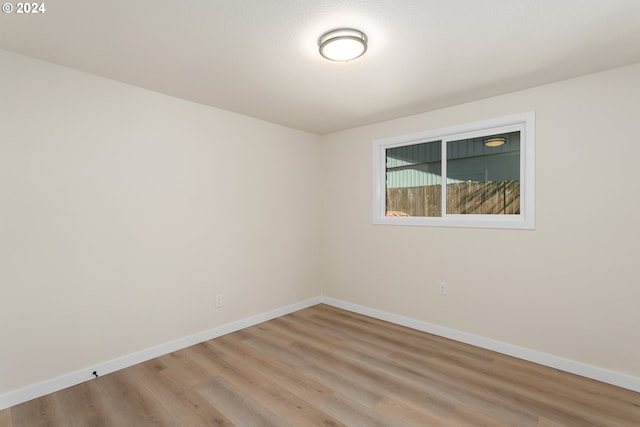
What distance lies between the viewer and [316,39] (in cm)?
198

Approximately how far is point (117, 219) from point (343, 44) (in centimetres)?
225

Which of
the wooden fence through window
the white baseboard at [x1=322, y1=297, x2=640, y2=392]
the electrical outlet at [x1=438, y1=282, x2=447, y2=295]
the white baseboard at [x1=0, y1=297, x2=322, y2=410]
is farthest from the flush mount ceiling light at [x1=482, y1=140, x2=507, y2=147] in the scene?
the white baseboard at [x1=0, y1=297, x2=322, y2=410]

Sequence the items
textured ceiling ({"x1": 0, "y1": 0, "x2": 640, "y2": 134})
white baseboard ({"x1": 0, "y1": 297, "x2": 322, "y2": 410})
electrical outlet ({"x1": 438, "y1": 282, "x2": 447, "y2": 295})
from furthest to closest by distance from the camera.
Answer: electrical outlet ({"x1": 438, "y1": 282, "x2": 447, "y2": 295}) → white baseboard ({"x1": 0, "y1": 297, "x2": 322, "y2": 410}) → textured ceiling ({"x1": 0, "y1": 0, "x2": 640, "y2": 134})

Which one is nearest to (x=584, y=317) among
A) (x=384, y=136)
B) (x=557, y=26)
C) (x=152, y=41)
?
(x=557, y=26)

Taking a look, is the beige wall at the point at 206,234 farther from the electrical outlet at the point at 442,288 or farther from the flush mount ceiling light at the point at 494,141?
the flush mount ceiling light at the point at 494,141

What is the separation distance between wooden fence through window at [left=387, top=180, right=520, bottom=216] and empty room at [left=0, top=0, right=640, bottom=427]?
0.02 metres

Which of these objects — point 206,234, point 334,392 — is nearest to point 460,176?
point 334,392

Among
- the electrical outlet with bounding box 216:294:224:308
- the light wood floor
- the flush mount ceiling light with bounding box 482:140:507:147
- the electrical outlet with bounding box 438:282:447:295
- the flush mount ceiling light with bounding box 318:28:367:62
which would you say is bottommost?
the light wood floor

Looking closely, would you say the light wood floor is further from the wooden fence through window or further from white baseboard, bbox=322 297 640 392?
the wooden fence through window

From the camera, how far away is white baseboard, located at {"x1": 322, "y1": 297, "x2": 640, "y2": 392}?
234 centimetres

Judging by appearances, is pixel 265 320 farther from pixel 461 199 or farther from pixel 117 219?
pixel 461 199

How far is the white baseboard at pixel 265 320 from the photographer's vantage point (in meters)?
2.22

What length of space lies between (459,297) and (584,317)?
97 centimetres

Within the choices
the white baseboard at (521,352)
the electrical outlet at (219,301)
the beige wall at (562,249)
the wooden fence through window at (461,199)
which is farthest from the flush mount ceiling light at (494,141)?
the electrical outlet at (219,301)
